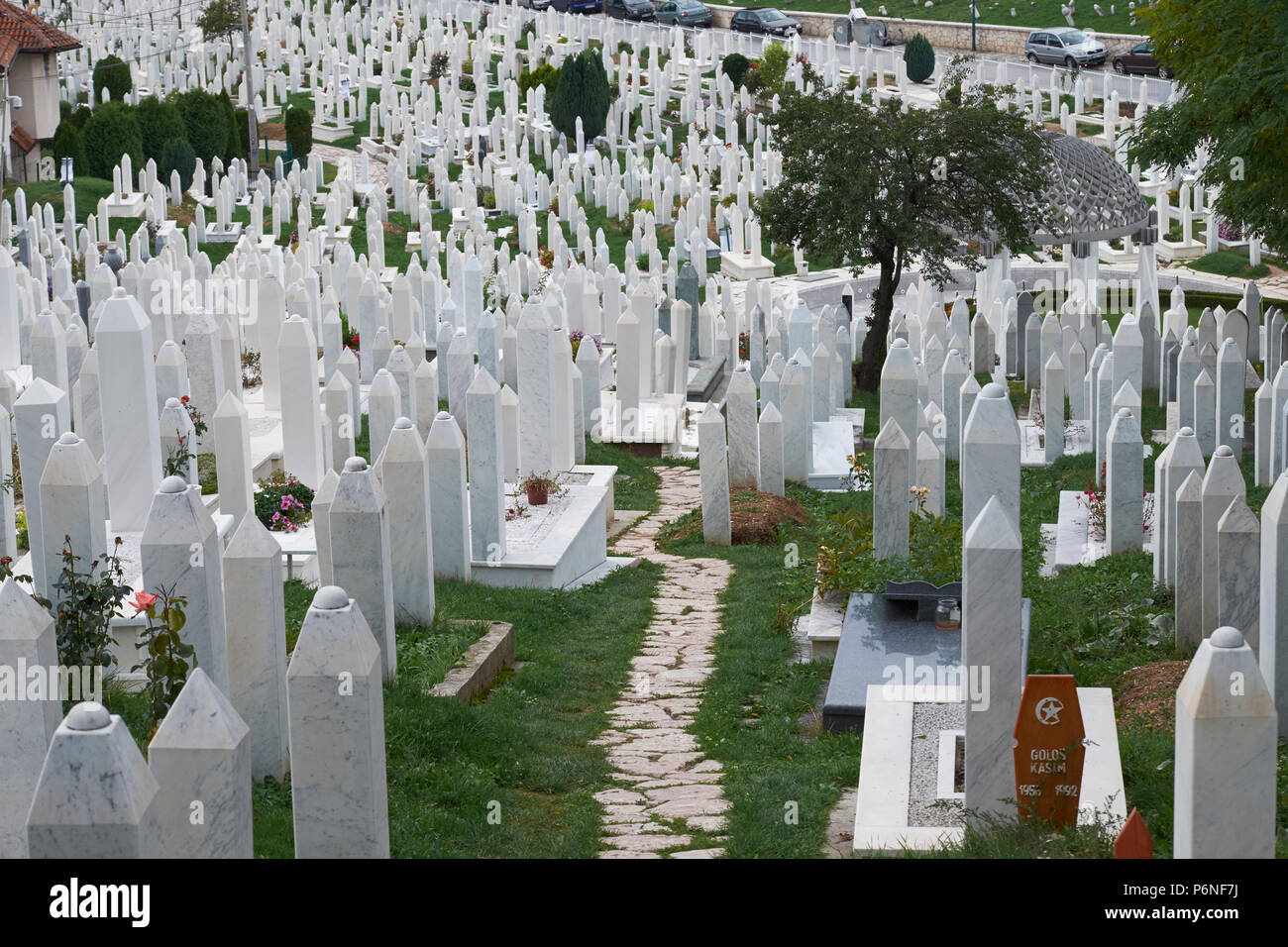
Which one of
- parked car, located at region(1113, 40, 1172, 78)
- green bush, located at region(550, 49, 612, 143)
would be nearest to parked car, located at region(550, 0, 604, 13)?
green bush, located at region(550, 49, 612, 143)

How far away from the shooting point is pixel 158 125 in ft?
115

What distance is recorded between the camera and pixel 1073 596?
1118cm

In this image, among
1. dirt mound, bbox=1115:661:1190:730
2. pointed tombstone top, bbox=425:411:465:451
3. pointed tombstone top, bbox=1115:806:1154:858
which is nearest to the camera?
pointed tombstone top, bbox=1115:806:1154:858

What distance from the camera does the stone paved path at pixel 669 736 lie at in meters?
7.45

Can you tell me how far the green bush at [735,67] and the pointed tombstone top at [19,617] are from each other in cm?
3857

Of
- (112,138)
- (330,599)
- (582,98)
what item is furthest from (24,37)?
(330,599)

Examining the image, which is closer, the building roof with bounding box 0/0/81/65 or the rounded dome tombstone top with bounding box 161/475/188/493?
the rounded dome tombstone top with bounding box 161/475/188/493

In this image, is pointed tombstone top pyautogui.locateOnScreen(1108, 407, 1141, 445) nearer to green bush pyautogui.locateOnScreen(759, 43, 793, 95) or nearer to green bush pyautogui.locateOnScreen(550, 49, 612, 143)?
green bush pyautogui.locateOnScreen(550, 49, 612, 143)

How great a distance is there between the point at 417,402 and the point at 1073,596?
5885 millimetres

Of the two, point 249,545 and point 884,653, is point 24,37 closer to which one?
point 884,653

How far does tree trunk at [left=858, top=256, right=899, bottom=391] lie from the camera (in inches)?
843

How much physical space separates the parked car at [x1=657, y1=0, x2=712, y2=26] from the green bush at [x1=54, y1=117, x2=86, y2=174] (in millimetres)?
23428

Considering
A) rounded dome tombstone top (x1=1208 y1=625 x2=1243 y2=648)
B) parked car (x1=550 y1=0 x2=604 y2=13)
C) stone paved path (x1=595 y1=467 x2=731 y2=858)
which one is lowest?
stone paved path (x1=595 y1=467 x2=731 y2=858)
